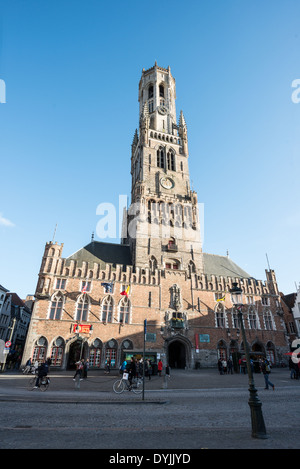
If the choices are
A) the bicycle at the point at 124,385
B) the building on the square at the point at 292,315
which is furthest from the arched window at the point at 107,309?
the building on the square at the point at 292,315

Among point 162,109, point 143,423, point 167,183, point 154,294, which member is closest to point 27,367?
A: point 154,294

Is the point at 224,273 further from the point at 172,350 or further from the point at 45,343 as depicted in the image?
the point at 45,343

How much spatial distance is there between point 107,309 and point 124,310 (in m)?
2.02

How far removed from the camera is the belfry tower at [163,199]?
114 ft

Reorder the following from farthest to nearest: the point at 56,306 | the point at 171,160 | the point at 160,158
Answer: the point at 171,160
the point at 160,158
the point at 56,306

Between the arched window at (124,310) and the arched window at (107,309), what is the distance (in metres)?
1.17

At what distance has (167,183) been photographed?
4038 centimetres

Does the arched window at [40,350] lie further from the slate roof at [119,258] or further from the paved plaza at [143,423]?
the paved plaza at [143,423]

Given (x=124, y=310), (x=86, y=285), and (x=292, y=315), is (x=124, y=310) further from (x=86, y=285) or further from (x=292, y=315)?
(x=292, y=315)

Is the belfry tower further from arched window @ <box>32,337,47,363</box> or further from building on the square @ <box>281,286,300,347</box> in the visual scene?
building on the square @ <box>281,286,300,347</box>

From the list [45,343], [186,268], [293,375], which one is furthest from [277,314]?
[45,343]

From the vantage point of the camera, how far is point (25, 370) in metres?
22.7

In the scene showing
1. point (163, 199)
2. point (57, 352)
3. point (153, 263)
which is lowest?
point (57, 352)
